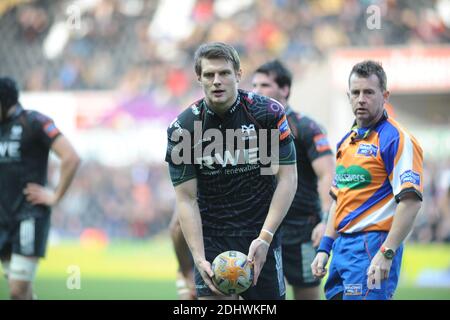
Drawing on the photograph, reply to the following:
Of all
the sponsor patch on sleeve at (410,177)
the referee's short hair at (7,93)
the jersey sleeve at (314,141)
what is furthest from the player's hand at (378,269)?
the referee's short hair at (7,93)

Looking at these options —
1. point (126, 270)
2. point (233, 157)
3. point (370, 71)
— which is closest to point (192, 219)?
point (233, 157)

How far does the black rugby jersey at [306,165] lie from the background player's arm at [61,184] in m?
2.16

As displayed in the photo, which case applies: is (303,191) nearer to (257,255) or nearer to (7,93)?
(257,255)

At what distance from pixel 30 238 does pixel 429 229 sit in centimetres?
1269

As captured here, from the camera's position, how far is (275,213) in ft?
16.5

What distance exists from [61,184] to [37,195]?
29cm

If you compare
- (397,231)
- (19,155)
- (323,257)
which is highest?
(19,155)

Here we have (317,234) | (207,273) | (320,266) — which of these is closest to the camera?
(207,273)

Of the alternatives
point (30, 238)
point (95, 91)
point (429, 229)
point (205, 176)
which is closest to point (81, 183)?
point (95, 91)

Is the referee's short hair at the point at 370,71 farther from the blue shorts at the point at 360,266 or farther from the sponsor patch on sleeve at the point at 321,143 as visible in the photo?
the sponsor patch on sleeve at the point at 321,143

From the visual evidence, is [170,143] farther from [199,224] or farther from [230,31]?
[230,31]

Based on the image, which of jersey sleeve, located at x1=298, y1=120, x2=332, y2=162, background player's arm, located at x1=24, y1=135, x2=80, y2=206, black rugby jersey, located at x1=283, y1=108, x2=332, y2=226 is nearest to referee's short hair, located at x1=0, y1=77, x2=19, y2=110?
background player's arm, located at x1=24, y1=135, x2=80, y2=206
